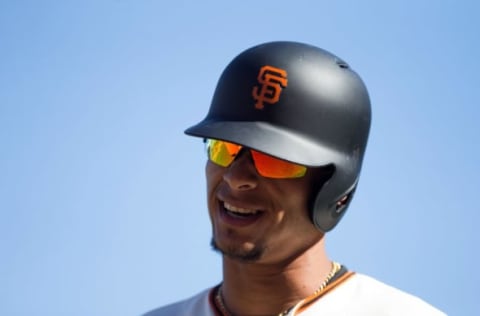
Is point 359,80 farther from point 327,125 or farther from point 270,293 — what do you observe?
point 270,293

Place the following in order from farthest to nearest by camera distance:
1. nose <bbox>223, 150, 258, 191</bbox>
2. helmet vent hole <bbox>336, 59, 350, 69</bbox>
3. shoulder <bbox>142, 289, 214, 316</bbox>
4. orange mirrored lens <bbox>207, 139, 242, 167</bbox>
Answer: shoulder <bbox>142, 289, 214, 316</bbox> < helmet vent hole <bbox>336, 59, 350, 69</bbox> < orange mirrored lens <bbox>207, 139, 242, 167</bbox> < nose <bbox>223, 150, 258, 191</bbox>

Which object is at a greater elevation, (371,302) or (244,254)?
(244,254)

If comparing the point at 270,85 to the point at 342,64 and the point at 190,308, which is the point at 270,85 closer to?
the point at 342,64

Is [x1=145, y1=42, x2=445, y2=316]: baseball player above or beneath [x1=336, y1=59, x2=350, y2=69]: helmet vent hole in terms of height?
beneath

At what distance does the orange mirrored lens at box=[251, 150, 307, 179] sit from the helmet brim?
0.08 metres

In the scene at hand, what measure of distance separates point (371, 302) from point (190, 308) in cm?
148

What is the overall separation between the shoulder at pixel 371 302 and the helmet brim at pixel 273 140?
954 millimetres

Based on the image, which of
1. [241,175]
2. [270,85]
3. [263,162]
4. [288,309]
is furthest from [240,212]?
[270,85]

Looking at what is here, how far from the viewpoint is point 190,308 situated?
6.77 meters

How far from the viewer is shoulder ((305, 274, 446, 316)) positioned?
239 inches

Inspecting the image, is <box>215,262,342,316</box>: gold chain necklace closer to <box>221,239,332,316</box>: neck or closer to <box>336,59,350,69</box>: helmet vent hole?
<box>221,239,332,316</box>: neck

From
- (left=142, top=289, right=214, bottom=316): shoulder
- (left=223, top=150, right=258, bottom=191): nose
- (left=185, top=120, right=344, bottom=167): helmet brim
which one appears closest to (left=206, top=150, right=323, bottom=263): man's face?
(left=223, top=150, right=258, bottom=191): nose

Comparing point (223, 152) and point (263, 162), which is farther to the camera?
point (223, 152)

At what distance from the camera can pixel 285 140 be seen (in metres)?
6.17
